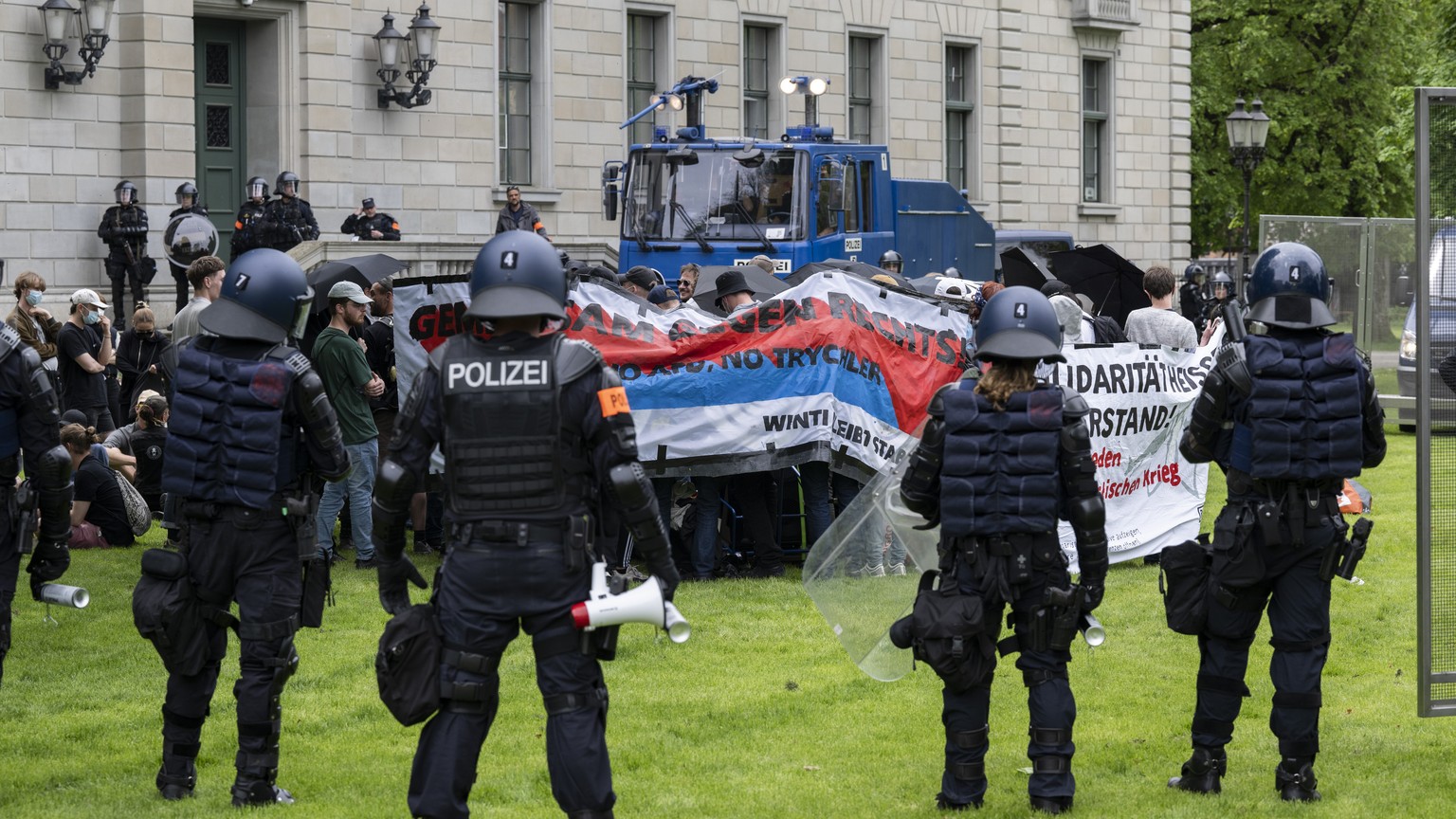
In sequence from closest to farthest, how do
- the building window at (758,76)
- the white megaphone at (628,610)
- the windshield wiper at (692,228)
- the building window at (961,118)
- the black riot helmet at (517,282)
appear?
the white megaphone at (628,610), the black riot helmet at (517,282), the windshield wiper at (692,228), the building window at (758,76), the building window at (961,118)

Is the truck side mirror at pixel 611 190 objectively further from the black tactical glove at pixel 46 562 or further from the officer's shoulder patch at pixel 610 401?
the officer's shoulder patch at pixel 610 401

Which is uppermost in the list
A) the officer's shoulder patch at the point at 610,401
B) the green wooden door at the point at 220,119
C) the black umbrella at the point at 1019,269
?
the green wooden door at the point at 220,119

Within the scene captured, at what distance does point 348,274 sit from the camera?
50.1ft

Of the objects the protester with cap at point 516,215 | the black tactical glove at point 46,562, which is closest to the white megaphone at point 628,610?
the black tactical glove at point 46,562

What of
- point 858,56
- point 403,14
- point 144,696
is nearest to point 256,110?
point 403,14

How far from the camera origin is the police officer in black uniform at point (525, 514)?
5.74m

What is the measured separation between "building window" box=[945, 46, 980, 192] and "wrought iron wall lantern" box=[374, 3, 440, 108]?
496 inches

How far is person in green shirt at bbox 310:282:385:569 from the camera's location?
11.9 m

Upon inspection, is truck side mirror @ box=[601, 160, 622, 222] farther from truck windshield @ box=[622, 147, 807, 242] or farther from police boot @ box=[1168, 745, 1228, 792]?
police boot @ box=[1168, 745, 1228, 792]

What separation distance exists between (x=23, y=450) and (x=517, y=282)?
2.54 m

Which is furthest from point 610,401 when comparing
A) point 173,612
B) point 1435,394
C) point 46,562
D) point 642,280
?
point 642,280

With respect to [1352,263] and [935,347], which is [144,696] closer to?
[935,347]

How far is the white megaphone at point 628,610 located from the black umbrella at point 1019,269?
1476 cm

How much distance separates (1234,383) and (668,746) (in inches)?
110
